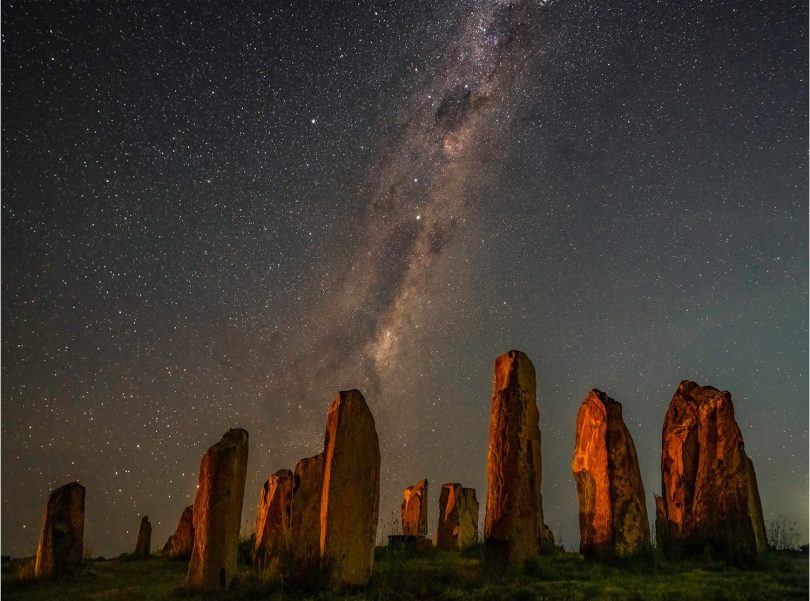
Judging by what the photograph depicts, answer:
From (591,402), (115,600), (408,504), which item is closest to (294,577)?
(115,600)

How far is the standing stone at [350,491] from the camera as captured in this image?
468 inches

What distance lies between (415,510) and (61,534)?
11849 millimetres

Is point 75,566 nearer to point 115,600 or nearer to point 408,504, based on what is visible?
point 115,600

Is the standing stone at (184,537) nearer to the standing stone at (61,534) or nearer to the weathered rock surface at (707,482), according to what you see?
the standing stone at (61,534)

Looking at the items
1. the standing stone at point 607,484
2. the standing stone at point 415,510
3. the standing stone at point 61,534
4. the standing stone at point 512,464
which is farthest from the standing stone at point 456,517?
the standing stone at point 61,534

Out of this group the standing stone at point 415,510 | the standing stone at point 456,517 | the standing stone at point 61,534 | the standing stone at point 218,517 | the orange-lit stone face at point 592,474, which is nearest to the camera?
the standing stone at point 218,517

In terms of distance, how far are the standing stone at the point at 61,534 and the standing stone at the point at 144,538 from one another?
15.2 ft

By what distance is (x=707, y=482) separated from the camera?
50.0 feet

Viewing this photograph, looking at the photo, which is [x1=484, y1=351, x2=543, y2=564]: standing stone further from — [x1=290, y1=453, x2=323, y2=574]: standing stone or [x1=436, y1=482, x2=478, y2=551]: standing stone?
[x1=436, y1=482, x2=478, y2=551]: standing stone

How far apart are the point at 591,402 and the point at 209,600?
1005cm

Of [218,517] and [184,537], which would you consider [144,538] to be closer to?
[184,537]

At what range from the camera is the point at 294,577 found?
465 inches

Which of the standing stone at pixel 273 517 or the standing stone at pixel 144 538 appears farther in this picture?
the standing stone at pixel 144 538

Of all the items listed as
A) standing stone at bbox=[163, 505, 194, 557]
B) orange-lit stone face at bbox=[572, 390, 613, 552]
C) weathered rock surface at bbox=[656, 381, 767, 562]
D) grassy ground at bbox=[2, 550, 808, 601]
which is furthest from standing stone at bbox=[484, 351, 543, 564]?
standing stone at bbox=[163, 505, 194, 557]
